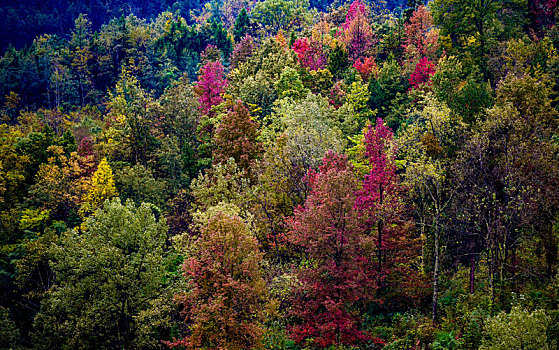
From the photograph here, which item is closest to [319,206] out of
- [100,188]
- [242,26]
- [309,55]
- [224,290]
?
[224,290]

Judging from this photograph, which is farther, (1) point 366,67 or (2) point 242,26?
(2) point 242,26

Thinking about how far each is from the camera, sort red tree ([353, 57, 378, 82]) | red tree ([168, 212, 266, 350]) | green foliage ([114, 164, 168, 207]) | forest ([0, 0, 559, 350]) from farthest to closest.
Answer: red tree ([353, 57, 378, 82]), green foliage ([114, 164, 168, 207]), forest ([0, 0, 559, 350]), red tree ([168, 212, 266, 350])

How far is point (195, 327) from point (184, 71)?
75.2 m

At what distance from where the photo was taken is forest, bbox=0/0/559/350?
2591 cm

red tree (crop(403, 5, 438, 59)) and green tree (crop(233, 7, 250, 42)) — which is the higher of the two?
green tree (crop(233, 7, 250, 42))

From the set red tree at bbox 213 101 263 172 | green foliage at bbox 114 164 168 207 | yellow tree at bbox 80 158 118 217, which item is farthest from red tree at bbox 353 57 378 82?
yellow tree at bbox 80 158 118 217

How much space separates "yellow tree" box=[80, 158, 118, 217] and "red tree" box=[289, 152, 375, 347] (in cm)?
2842

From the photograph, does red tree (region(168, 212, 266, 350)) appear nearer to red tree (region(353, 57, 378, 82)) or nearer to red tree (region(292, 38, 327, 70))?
red tree (region(353, 57, 378, 82))

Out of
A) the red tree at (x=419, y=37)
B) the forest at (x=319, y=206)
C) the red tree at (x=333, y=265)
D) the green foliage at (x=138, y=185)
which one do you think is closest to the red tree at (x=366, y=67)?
the forest at (x=319, y=206)

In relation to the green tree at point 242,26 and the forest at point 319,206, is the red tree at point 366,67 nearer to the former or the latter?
the forest at point 319,206

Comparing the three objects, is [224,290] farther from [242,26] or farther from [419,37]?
[242,26]

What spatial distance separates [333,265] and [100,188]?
3165 centimetres

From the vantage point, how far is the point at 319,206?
1044 inches


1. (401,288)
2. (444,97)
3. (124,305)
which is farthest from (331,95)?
(124,305)
